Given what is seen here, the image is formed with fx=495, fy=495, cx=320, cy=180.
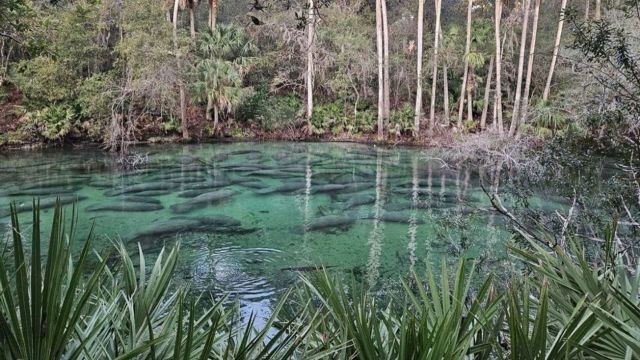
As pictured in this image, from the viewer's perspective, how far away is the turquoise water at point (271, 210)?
7449 mm

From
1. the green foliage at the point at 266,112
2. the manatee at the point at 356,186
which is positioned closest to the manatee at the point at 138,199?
the manatee at the point at 356,186

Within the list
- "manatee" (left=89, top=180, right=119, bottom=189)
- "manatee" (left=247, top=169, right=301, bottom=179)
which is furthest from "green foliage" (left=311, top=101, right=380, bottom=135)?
"manatee" (left=89, top=180, right=119, bottom=189)

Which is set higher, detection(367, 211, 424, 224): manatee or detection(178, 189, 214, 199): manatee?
detection(178, 189, 214, 199): manatee

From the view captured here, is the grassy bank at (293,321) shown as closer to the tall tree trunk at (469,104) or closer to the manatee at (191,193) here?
the manatee at (191,193)

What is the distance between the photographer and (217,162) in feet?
55.3

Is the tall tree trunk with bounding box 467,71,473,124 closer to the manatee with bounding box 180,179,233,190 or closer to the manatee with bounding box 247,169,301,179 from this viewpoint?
the manatee with bounding box 247,169,301,179

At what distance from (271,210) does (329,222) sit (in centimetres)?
171

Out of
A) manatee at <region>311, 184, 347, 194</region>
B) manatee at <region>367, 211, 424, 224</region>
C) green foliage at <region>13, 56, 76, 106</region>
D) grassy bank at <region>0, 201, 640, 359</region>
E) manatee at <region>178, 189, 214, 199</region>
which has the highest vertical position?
green foliage at <region>13, 56, 76, 106</region>

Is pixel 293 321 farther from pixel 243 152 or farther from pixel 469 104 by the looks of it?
pixel 469 104

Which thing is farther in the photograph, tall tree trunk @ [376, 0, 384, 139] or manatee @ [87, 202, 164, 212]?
tall tree trunk @ [376, 0, 384, 139]

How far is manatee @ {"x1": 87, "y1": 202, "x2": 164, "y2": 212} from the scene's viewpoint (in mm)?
10625

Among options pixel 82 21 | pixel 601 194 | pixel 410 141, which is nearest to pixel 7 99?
pixel 82 21

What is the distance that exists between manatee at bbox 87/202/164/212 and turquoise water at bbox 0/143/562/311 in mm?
Answer: 22

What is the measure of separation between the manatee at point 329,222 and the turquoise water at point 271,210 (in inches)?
0.9
